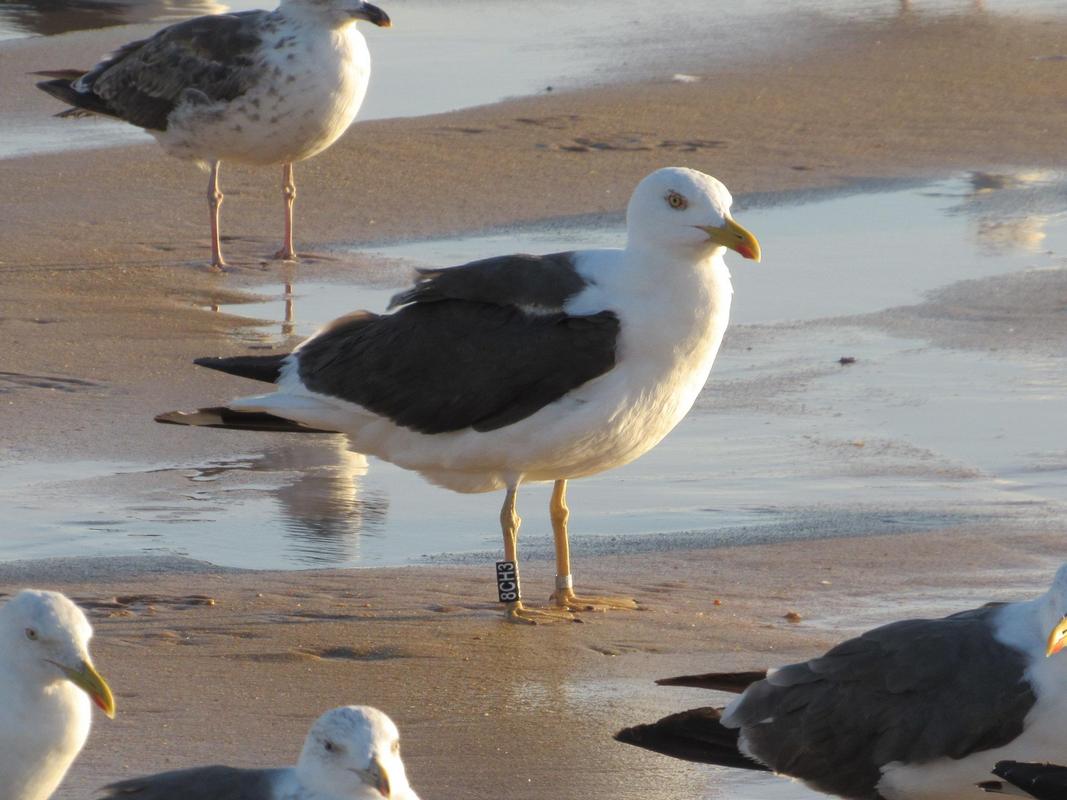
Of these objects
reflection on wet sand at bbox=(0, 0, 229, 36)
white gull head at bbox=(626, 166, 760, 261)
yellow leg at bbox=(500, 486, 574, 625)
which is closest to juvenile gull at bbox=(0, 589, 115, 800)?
yellow leg at bbox=(500, 486, 574, 625)

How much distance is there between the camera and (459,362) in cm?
698

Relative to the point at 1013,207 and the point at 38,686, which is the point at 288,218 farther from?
the point at 38,686

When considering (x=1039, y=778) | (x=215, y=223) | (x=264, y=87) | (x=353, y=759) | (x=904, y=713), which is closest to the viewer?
(x=353, y=759)

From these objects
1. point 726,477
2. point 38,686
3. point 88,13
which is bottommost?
point 726,477

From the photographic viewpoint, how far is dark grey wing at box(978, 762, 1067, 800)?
14.2 feet

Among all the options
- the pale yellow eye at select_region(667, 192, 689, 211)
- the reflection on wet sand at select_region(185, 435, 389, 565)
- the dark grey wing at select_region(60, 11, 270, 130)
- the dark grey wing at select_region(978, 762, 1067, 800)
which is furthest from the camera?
the dark grey wing at select_region(60, 11, 270, 130)

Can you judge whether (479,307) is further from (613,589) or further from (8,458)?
(8,458)

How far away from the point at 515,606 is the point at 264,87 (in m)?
6.04

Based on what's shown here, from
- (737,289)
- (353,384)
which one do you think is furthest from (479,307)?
(737,289)

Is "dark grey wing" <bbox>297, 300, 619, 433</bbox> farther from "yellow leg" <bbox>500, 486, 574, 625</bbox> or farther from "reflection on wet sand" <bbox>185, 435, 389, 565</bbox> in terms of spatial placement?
"reflection on wet sand" <bbox>185, 435, 389, 565</bbox>

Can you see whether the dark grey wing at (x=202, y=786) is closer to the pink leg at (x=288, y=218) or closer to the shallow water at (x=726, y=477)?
the shallow water at (x=726, y=477)

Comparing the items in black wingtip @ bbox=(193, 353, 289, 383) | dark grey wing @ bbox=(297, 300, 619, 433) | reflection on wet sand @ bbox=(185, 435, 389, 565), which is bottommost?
reflection on wet sand @ bbox=(185, 435, 389, 565)

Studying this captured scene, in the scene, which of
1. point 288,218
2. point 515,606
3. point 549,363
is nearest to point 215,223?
point 288,218

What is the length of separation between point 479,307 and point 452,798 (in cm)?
228
